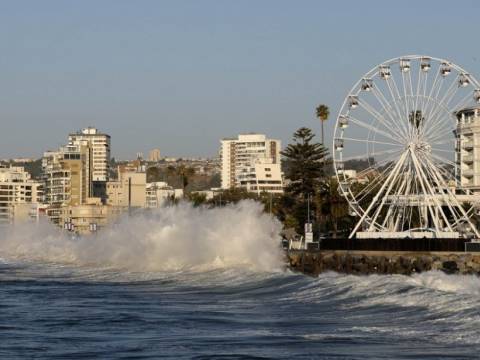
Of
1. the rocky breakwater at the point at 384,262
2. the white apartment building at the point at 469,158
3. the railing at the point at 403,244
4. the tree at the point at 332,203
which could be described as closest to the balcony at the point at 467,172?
the white apartment building at the point at 469,158

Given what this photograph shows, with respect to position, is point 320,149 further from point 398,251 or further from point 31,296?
point 31,296

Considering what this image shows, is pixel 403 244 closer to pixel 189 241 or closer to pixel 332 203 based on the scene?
pixel 189 241

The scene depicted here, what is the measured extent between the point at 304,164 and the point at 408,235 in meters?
35.7

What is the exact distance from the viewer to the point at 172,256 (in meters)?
67.9

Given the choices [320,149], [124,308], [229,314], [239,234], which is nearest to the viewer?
[229,314]

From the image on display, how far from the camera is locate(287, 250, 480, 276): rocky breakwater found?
53.8 m

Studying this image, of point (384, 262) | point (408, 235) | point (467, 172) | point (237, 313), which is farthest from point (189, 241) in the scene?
point (467, 172)

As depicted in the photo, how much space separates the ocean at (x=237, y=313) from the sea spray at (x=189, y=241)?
0.25 m

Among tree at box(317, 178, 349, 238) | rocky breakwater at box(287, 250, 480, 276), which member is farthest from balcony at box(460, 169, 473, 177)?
rocky breakwater at box(287, 250, 480, 276)

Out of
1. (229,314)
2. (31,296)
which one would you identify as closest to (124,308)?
(229,314)

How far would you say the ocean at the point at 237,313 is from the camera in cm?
2405

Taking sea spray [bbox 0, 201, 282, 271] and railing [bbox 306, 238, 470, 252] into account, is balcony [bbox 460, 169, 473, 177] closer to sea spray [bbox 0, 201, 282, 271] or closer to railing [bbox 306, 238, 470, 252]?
sea spray [bbox 0, 201, 282, 271]

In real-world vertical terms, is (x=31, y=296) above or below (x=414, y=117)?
below

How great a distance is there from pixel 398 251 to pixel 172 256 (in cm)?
1321
